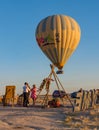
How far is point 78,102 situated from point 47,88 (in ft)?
25.3

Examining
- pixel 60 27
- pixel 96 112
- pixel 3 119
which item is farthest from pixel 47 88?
pixel 3 119

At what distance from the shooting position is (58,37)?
3175 centimetres

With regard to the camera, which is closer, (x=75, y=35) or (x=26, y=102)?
(x=26, y=102)

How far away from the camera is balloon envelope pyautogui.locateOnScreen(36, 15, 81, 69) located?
103ft


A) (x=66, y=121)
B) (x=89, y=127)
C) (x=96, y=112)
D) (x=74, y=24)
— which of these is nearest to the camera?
(x=89, y=127)

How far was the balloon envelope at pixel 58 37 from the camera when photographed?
31375 millimetres

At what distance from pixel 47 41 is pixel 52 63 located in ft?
6.86

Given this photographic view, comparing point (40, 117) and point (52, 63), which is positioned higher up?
point (52, 63)

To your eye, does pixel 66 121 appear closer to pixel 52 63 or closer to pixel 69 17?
pixel 52 63

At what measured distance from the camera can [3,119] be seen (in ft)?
54.2

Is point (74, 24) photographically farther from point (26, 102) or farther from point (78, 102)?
point (78, 102)

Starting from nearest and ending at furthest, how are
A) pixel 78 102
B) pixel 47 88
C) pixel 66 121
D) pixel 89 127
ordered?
pixel 89 127 < pixel 66 121 < pixel 78 102 < pixel 47 88

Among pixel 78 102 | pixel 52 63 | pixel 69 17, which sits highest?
pixel 69 17

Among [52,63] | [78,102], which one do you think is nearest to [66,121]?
[78,102]
